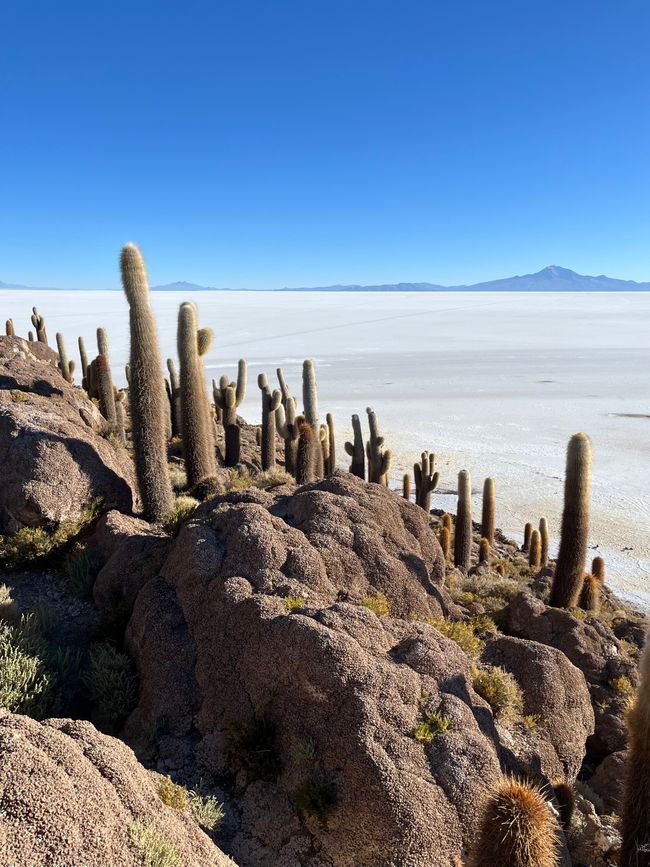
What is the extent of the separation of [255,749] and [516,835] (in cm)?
192

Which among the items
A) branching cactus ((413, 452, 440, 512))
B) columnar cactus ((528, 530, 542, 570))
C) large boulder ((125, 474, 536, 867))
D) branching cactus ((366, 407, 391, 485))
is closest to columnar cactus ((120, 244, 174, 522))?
large boulder ((125, 474, 536, 867))

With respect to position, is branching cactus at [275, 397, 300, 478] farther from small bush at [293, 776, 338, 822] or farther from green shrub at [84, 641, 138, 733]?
small bush at [293, 776, 338, 822]

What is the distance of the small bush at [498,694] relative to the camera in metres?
5.49

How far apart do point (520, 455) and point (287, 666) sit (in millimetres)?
21972

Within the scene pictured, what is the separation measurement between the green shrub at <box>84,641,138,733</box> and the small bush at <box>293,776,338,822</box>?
1.82m

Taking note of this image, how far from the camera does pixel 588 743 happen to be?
21.9ft

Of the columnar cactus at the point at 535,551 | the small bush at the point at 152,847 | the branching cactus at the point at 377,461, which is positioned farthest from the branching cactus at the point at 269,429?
the small bush at the point at 152,847

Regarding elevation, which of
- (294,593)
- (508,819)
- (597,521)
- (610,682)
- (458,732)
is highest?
(294,593)

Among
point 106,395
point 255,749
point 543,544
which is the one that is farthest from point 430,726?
point 106,395

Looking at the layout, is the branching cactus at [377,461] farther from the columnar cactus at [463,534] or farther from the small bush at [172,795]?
the small bush at [172,795]

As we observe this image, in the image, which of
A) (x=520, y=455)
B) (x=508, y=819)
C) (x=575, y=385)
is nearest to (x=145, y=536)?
(x=508, y=819)

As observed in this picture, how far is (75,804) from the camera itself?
284 cm

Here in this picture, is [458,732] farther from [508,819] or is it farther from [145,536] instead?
[145,536]

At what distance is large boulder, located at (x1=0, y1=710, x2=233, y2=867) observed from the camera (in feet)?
8.64
